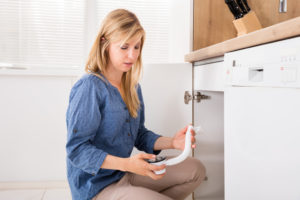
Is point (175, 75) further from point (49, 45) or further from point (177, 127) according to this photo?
point (49, 45)

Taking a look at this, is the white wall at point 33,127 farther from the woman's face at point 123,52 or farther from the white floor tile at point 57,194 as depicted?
the woman's face at point 123,52

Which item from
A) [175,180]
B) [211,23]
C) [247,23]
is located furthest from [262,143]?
[211,23]

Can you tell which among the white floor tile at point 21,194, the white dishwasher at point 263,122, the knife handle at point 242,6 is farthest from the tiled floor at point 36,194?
the knife handle at point 242,6

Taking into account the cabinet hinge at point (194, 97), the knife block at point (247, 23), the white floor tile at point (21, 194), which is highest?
the knife block at point (247, 23)

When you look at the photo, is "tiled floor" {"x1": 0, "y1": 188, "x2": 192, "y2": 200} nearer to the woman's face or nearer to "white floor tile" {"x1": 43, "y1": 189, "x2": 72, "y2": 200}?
"white floor tile" {"x1": 43, "y1": 189, "x2": 72, "y2": 200}

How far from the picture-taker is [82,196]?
893 mm

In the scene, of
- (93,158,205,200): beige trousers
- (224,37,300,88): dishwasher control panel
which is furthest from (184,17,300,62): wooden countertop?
(93,158,205,200): beige trousers

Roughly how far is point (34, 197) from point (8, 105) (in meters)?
0.59

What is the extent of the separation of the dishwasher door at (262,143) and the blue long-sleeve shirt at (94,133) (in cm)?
36

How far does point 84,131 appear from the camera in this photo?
83cm

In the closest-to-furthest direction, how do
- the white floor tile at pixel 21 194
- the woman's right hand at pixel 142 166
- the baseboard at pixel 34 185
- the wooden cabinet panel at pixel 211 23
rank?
1. the woman's right hand at pixel 142 166
2. the wooden cabinet panel at pixel 211 23
3. the white floor tile at pixel 21 194
4. the baseboard at pixel 34 185

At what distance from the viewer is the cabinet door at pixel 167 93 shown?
1.24 m

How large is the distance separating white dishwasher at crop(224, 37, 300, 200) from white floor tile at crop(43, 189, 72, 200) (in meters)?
1.12

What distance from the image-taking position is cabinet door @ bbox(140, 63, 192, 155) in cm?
124
